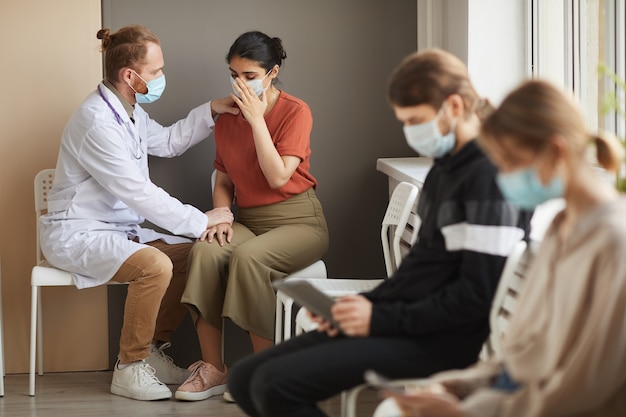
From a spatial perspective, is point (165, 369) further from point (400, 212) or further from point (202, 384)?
point (400, 212)

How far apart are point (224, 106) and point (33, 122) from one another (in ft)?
2.59

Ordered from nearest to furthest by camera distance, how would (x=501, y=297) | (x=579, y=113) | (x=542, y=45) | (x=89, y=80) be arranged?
1. (x=579, y=113)
2. (x=501, y=297)
3. (x=542, y=45)
4. (x=89, y=80)

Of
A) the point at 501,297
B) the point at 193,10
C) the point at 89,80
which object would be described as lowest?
the point at 501,297

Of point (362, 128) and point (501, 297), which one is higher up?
point (362, 128)

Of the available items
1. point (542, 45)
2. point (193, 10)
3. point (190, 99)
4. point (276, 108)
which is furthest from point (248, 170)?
point (542, 45)

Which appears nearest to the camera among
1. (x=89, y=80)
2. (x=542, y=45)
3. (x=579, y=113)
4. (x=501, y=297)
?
(x=579, y=113)

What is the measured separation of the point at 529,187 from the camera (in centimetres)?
151

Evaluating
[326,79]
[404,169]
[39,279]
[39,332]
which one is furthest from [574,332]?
[39,332]

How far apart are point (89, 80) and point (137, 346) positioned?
3.63 feet

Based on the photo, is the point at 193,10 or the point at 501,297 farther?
the point at 193,10

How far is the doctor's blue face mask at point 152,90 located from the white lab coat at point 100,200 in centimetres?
9

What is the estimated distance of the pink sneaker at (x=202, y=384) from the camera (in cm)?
335

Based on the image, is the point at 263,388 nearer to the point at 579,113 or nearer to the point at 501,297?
the point at 501,297

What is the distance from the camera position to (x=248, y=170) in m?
3.47
